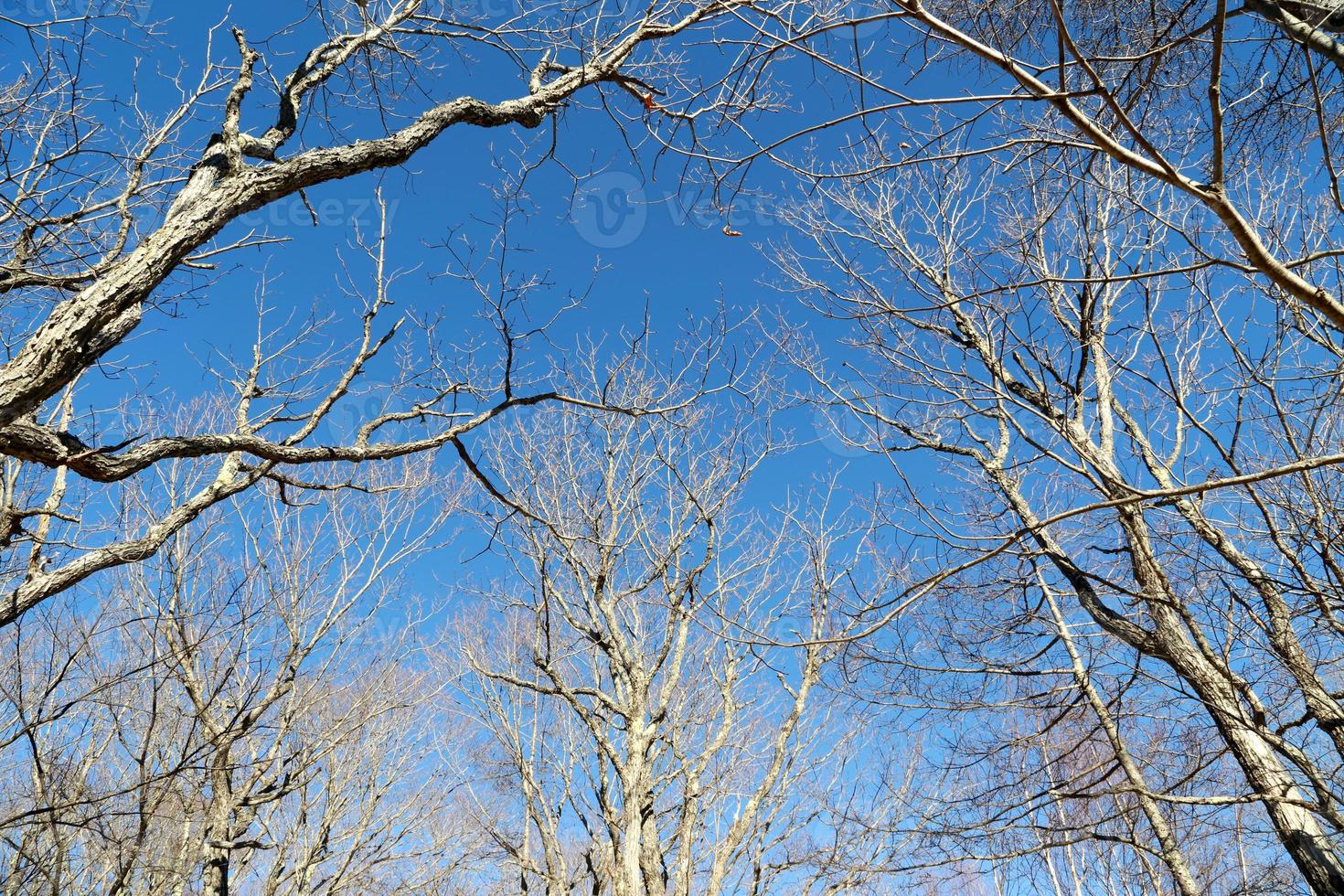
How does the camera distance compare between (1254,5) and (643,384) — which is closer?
(1254,5)

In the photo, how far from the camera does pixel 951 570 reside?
63.6 inches

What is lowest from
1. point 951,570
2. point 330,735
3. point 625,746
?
point 951,570

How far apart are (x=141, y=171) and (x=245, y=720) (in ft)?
14.7

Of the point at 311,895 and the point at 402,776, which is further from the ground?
the point at 402,776

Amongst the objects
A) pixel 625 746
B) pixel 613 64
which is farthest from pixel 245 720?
pixel 613 64

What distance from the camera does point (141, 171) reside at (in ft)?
12.0

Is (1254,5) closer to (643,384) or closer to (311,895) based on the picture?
(643,384)

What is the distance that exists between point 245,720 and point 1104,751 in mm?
7730

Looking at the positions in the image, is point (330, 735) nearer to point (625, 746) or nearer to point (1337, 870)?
point (625, 746)

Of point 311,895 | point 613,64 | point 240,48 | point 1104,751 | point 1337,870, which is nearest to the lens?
point 240,48

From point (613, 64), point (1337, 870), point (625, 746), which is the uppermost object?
point (613, 64)

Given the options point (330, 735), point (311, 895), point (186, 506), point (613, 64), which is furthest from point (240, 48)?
point (311, 895)

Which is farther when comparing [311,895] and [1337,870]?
[311,895]

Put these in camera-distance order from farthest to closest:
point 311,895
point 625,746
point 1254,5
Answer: point 311,895 → point 625,746 → point 1254,5
